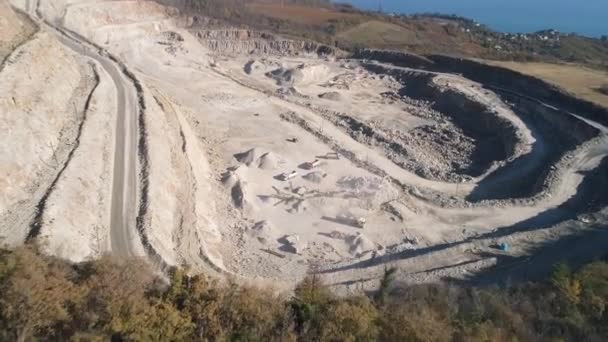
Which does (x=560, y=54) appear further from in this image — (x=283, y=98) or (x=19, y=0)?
(x=19, y=0)

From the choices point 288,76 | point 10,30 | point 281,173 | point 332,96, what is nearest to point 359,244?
point 281,173

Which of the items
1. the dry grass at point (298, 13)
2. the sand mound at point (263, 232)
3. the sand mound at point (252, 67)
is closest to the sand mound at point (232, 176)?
the sand mound at point (263, 232)

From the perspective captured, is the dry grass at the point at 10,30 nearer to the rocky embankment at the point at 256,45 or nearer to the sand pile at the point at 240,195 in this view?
the sand pile at the point at 240,195

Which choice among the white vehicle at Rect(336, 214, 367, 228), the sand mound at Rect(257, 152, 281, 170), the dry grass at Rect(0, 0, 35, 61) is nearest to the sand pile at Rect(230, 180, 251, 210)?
the sand mound at Rect(257, 152, 281, 170)

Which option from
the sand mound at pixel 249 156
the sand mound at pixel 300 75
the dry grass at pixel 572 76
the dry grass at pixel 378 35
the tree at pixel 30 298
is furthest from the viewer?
the dry grass at pixel 378 35

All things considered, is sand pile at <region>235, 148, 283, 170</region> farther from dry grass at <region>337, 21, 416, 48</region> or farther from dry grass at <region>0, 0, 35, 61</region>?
dry grass at <region>337, 21, 416, 48</region>

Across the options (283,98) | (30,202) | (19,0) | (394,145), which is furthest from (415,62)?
(30,202)
